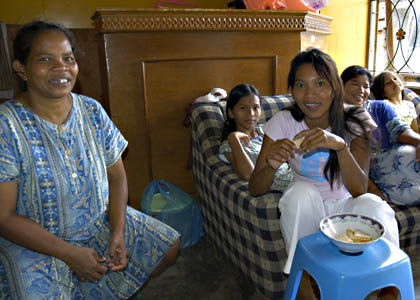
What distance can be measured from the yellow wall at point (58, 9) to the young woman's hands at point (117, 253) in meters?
2.15

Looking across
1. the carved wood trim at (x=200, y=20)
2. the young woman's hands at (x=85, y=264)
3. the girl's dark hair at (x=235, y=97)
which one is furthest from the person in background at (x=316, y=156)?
the carved wood trim at (x=200, y=20)

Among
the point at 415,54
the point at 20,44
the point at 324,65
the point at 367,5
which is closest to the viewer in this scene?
the point at 20,44

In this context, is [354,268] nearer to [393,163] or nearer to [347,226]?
[347,226]

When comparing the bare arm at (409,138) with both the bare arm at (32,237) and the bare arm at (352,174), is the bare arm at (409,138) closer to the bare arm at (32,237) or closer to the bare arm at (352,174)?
the bare arm at (352,174)

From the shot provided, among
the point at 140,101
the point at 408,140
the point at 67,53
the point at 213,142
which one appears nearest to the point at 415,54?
the point at 408,140

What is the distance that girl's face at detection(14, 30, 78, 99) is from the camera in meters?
1.12

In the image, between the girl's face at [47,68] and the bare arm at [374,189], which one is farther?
the bare arm at [374,189]

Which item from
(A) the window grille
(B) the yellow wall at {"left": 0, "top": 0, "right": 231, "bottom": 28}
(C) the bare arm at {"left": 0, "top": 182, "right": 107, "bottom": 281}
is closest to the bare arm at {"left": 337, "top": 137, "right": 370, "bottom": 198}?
(C) the bare arm at {"left": 0, "top": 182, "right": 107, "bottom": 281}

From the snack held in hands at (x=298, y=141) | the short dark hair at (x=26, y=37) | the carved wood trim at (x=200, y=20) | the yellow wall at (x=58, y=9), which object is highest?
the yellow wall at (x=58, y=9)

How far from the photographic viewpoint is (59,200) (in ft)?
3.72

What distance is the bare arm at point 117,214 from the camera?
1222 mm

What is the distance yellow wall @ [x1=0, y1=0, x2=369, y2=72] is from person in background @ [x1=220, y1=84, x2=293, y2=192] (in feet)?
5.29

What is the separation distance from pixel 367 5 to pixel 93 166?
10.1 feet

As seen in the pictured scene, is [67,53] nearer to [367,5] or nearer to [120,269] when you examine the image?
[120,269]
